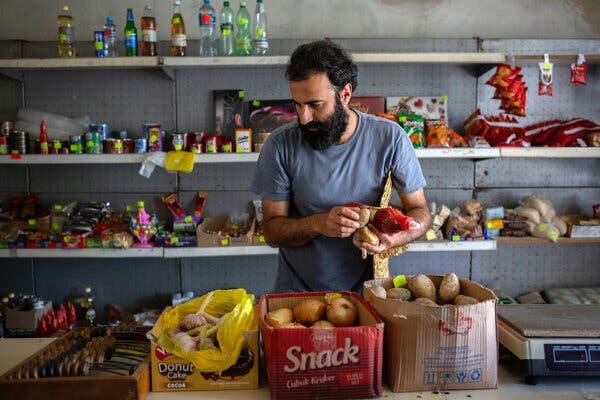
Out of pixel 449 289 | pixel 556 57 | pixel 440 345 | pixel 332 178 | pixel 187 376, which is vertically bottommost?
pixel 187 376

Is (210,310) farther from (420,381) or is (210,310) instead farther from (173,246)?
(173,246)

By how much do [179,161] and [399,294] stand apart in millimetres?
1984

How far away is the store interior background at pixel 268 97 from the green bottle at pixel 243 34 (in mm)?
255

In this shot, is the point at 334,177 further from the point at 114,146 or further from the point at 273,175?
the point at 114,146

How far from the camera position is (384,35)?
11.8ft

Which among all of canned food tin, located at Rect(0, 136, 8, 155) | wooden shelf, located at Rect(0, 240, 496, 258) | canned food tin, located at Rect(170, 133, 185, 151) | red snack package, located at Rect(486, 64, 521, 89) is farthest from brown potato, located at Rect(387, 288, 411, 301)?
canned food tin, located at Rect(0, 136, 8, 155)

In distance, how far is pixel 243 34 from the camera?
10.8 feet

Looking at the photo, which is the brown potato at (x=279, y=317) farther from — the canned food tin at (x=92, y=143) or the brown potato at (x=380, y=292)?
the canned food tin at (x=92, y=143)

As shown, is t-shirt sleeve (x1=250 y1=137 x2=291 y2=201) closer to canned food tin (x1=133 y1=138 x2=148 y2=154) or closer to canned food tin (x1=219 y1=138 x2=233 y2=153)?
→ canned food tin (x1=219 y1=138 x2=233 y2=153)

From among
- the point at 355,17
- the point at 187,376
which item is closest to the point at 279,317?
the point at 187,376

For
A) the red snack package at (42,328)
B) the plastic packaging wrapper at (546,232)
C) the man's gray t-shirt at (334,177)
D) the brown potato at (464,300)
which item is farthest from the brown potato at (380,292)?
the red snack package at (42,328)

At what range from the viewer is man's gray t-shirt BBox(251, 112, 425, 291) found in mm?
1995

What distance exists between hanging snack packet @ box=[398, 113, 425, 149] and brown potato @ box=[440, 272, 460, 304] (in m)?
1.74

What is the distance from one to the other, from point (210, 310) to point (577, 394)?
1104mm
